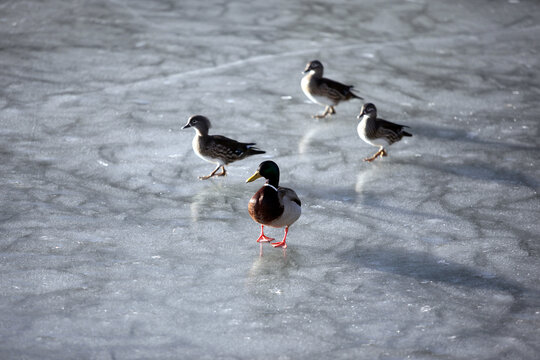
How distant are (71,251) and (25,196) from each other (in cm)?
103

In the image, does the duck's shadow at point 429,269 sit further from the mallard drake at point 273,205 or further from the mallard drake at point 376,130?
the mallard drake at point 376,130

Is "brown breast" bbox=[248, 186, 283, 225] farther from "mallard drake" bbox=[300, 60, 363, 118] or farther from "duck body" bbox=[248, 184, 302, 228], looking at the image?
"mallard drake" bbox=[300, 60, 363, 118]

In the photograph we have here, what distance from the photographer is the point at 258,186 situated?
678cm

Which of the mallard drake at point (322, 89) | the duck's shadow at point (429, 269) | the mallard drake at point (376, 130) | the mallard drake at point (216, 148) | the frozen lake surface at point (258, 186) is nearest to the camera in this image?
the frozen lake surface at point (258, 186)

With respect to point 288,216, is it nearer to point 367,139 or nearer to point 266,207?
point 266,207

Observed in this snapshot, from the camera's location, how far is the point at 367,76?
936cm

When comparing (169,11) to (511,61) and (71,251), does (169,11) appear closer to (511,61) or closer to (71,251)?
(511,61)

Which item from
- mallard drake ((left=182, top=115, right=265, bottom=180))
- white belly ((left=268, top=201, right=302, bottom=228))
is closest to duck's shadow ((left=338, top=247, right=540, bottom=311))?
white belly ((left=268, top=201, right=302, bottom=228))

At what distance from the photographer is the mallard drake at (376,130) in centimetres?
718

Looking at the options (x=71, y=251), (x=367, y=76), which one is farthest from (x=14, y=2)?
(x=71, y=251)

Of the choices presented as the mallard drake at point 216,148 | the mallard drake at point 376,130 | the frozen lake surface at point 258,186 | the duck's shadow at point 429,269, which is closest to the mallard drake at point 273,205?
the frozen lake surface at point 258,186

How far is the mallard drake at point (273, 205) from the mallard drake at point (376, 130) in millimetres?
1816

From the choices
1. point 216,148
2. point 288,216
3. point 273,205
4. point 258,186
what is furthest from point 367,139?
point 273,205

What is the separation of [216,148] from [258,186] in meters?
0.51
